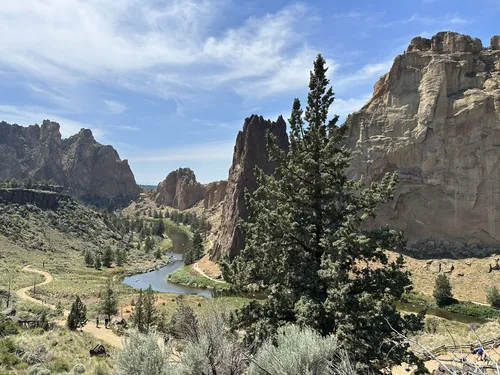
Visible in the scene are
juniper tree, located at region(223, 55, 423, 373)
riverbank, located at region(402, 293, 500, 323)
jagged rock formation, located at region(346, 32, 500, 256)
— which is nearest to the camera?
juniper tree, located at region(223, 55, 423, 373)

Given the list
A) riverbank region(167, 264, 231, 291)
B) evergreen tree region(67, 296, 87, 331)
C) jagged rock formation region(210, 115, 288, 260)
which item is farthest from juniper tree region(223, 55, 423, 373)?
jagged rock formation region(210, 115, 288, 260)

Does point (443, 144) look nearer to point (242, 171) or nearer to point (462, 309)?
point (462, 309)

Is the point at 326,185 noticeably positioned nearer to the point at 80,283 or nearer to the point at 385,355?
the point at 385,355

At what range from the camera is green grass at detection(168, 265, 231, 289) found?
199 feet

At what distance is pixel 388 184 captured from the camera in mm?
11516

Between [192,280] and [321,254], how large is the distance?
5664 cm

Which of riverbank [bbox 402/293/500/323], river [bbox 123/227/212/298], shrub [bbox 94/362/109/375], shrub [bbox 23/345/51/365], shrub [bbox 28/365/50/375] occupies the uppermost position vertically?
shrub [bbox 28/365/50/375]

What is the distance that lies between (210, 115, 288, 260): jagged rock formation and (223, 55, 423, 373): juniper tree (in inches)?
2289

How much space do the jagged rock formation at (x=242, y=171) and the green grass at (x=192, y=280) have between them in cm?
619

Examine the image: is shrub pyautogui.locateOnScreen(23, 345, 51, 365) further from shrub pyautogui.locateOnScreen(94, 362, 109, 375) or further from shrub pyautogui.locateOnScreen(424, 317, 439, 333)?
shrub pyautogui.locateOnScreen(424, 317, 439, 333)

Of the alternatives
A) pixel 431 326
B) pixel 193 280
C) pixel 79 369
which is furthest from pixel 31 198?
pixel 431 326

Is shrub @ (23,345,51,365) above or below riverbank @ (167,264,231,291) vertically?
above

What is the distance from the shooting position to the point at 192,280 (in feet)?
Answer: 212

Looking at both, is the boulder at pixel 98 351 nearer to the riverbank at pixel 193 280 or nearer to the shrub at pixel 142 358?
the shrub at pixel 142 358
